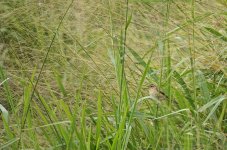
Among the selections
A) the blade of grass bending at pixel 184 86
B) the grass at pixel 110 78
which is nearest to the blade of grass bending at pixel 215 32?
the grass at pixel 110 78

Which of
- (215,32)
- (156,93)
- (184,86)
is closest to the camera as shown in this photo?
(156,93)

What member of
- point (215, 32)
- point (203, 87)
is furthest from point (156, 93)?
point (215, 32)

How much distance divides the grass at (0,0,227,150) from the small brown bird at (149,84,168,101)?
0.08 ft

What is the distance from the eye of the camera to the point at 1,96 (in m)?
2.56

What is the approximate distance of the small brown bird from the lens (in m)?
2.23

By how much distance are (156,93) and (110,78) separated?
0.25 m

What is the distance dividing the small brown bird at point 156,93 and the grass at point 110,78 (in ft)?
0.08

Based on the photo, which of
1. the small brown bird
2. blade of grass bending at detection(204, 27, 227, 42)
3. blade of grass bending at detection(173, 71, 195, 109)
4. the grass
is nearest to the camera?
the grass

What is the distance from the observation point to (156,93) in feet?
7.35

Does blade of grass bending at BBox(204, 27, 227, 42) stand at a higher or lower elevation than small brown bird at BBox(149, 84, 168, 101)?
higher

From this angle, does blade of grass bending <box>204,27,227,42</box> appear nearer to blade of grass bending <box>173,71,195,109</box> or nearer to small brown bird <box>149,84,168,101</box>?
blade of grass bending <box>173,71,195,109</box>

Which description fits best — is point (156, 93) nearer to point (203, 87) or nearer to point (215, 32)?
point (203, 87)

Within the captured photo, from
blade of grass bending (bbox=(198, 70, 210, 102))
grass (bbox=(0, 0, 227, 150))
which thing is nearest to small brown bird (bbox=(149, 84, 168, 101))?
grass (bbox=(0, 0, 227, 150))

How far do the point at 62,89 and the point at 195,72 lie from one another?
0.46 metres
